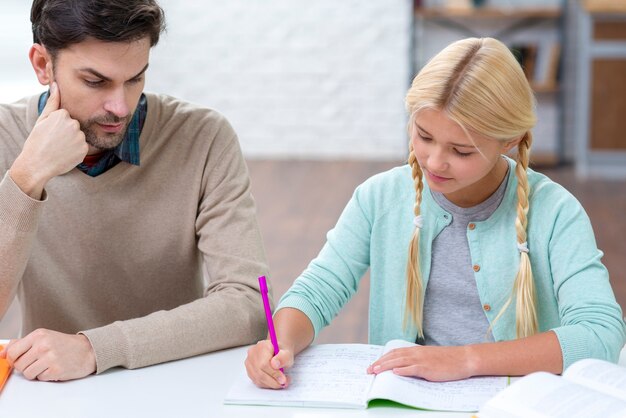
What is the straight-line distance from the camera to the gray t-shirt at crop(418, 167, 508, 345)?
1573 millimetres

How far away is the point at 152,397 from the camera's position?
133 centimetres

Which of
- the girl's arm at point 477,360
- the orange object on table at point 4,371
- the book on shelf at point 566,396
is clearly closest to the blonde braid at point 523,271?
the girl's arm at point 477,360

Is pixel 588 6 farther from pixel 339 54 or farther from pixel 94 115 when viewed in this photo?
pixel 94 115

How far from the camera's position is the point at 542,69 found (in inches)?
223

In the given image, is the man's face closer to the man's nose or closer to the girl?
the man's nose

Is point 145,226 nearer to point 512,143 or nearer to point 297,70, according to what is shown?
point 512,143

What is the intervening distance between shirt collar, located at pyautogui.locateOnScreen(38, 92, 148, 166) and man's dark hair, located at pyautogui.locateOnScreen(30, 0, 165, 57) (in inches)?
6.3

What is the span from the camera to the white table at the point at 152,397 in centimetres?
127

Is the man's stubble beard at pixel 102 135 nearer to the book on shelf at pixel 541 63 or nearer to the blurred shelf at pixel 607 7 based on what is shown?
the blurred shelf at pixel 607 7

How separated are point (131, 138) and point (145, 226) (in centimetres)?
16

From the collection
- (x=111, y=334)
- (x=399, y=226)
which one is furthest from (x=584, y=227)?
(x=111, y=334)

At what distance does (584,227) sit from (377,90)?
4.45 m

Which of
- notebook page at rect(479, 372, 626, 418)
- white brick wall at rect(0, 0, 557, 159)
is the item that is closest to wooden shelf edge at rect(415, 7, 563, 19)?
white brick wall at rect(0, 0, 557, 159)

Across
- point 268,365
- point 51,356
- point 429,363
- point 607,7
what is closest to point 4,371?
point 51,356
